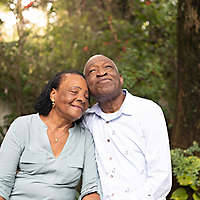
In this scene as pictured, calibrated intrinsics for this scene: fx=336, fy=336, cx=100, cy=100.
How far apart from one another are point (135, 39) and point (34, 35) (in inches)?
73.5

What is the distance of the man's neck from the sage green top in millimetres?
397

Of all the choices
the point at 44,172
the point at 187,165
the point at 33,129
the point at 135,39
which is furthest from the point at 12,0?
the point at 135,39

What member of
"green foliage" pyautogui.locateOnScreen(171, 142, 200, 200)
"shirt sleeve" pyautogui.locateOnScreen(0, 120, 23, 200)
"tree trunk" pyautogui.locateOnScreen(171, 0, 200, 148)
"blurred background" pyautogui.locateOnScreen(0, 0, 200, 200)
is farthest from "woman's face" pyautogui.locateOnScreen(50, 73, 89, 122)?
"tree trunk" pyautogui.locateOnScreen(171, 0, 200, 148)

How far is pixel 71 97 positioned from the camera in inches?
101

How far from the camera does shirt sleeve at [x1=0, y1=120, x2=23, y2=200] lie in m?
2.45

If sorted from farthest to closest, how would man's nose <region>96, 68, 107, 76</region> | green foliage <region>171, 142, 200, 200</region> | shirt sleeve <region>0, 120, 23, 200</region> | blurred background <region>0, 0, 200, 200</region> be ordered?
1. blurred background <region>0, 0, 200, 200</region>
2. green foliage <region>171, 142, 200, 200</region>
3. man's nose <region>96, 68, 107, 76</region>
4. shirt sleeve <region>0, 120, 23, 200</region>

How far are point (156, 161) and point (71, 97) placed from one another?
80 cm

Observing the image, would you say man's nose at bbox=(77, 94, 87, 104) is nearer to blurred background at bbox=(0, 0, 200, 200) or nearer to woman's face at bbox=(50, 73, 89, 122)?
woman's face at bbox=(50, 73, 89, 122)

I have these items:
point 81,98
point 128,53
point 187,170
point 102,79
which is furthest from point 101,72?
point 128,53

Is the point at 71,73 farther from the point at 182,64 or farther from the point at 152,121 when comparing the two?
the point at 182,64

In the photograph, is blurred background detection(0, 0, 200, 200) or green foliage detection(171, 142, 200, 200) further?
blurred background detection(0, 0, 200, 200)

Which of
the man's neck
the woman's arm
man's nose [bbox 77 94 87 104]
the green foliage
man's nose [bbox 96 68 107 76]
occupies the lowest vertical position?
the green foliage

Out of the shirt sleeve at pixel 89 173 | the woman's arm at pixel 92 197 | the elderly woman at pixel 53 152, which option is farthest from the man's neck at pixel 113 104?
the woman's arm at pixel 92 197

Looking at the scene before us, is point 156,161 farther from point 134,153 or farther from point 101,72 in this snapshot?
point 101,72
